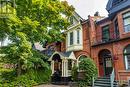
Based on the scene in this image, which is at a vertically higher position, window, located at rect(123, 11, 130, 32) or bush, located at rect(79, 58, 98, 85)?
window, located at rect(123, 11, 130, 32)

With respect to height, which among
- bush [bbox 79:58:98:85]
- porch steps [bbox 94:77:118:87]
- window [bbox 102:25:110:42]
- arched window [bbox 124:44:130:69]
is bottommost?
porch steps [bbox 94:77:118:87]

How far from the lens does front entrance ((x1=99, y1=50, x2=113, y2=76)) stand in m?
22.6

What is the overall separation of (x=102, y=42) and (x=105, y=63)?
8.85ft

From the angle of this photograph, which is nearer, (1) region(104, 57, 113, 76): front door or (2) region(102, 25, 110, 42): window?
(1) region(104, 57, 113, 76): front door

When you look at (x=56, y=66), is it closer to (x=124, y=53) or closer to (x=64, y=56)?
(x=64, y=56)

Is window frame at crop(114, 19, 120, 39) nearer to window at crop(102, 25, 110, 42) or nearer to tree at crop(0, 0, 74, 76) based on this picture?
window at crop(102, 25, 110, 42)

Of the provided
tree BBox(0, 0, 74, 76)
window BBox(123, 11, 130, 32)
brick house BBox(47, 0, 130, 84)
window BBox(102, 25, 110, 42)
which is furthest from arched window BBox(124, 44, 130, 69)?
tree BBox(0, 0, 74, 76)

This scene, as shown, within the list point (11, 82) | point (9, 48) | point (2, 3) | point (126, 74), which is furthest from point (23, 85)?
point (2, 3)

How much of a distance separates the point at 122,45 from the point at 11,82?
41.3 ft

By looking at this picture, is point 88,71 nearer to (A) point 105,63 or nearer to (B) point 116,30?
(A) point 105,63

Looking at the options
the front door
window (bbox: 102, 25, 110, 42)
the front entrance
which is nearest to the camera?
the front door

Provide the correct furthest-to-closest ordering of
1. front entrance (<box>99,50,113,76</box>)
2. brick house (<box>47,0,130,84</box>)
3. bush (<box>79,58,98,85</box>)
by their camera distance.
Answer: front entrance (<box>99,50,113,76</box>) < bush (<box>79,58,98,85</box>) < brick house (<box>47,0,130,84</box>)

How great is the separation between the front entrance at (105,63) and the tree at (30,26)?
6475 mm

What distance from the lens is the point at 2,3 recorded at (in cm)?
718
